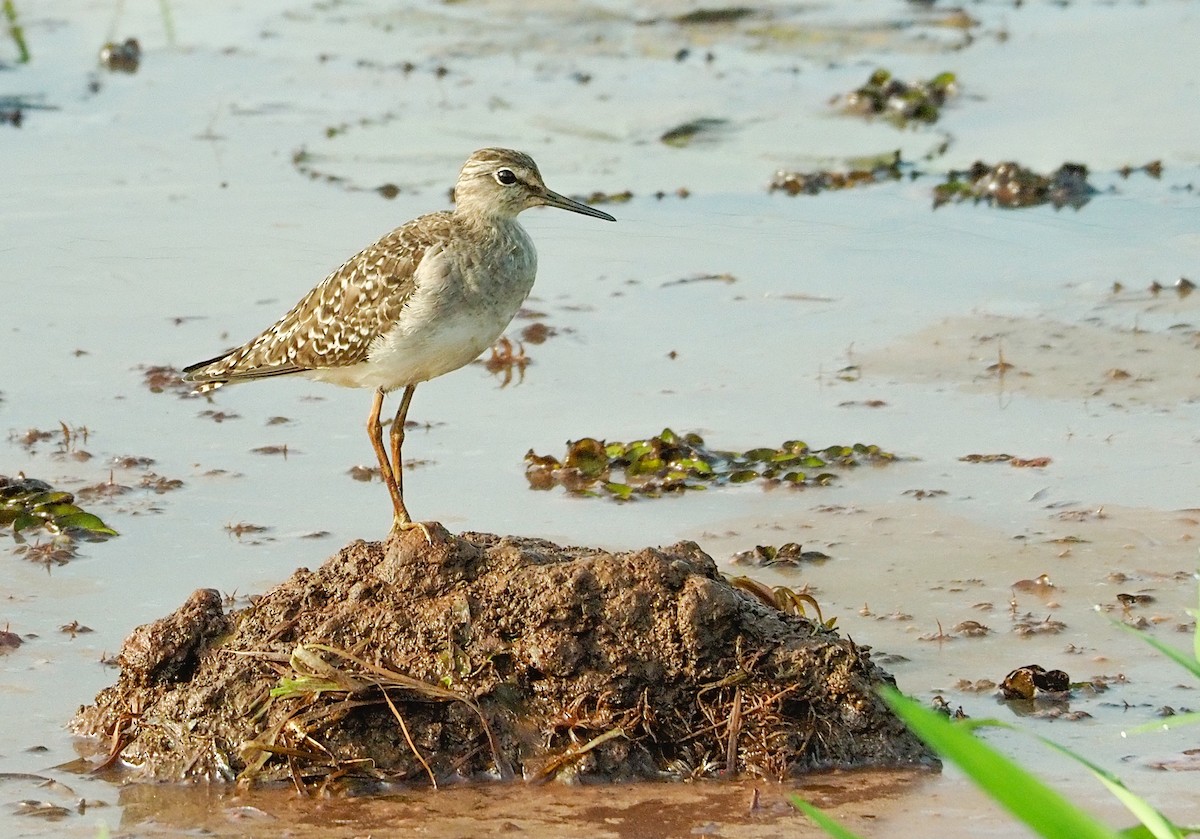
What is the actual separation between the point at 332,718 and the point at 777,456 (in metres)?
3.43

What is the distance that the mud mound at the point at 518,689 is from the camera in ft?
18.4

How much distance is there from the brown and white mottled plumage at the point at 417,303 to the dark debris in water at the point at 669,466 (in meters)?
1.17

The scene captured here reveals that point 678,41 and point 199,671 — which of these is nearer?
point 199,671

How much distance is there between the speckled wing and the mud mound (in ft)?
4.86

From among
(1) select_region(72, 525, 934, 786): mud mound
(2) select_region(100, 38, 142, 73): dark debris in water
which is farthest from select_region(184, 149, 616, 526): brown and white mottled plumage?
(2) select_region(100, 38, 142, 73): dark debris in water

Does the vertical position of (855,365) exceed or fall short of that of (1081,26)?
it falls short

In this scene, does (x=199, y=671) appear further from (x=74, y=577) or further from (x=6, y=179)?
(x=6, y=179)

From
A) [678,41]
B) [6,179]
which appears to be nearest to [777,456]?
[6,179]

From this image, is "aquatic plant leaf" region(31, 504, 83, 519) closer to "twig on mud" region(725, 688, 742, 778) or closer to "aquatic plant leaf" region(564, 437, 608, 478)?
"aquatic plant leaf" region(564, 437, 608, 478)

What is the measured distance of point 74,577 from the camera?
733cm

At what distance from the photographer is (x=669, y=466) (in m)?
8.42

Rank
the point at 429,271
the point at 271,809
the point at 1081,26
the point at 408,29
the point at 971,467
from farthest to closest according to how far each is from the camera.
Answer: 1. the point at 408,29
2. the point at 1081,26
3. the point at 971,467
4. the point at 429,271
5. the point at 271,809

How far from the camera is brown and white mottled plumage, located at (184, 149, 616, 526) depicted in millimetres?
6992

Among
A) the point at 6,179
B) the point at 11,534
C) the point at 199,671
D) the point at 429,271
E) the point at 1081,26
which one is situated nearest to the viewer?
the point at 199,671
